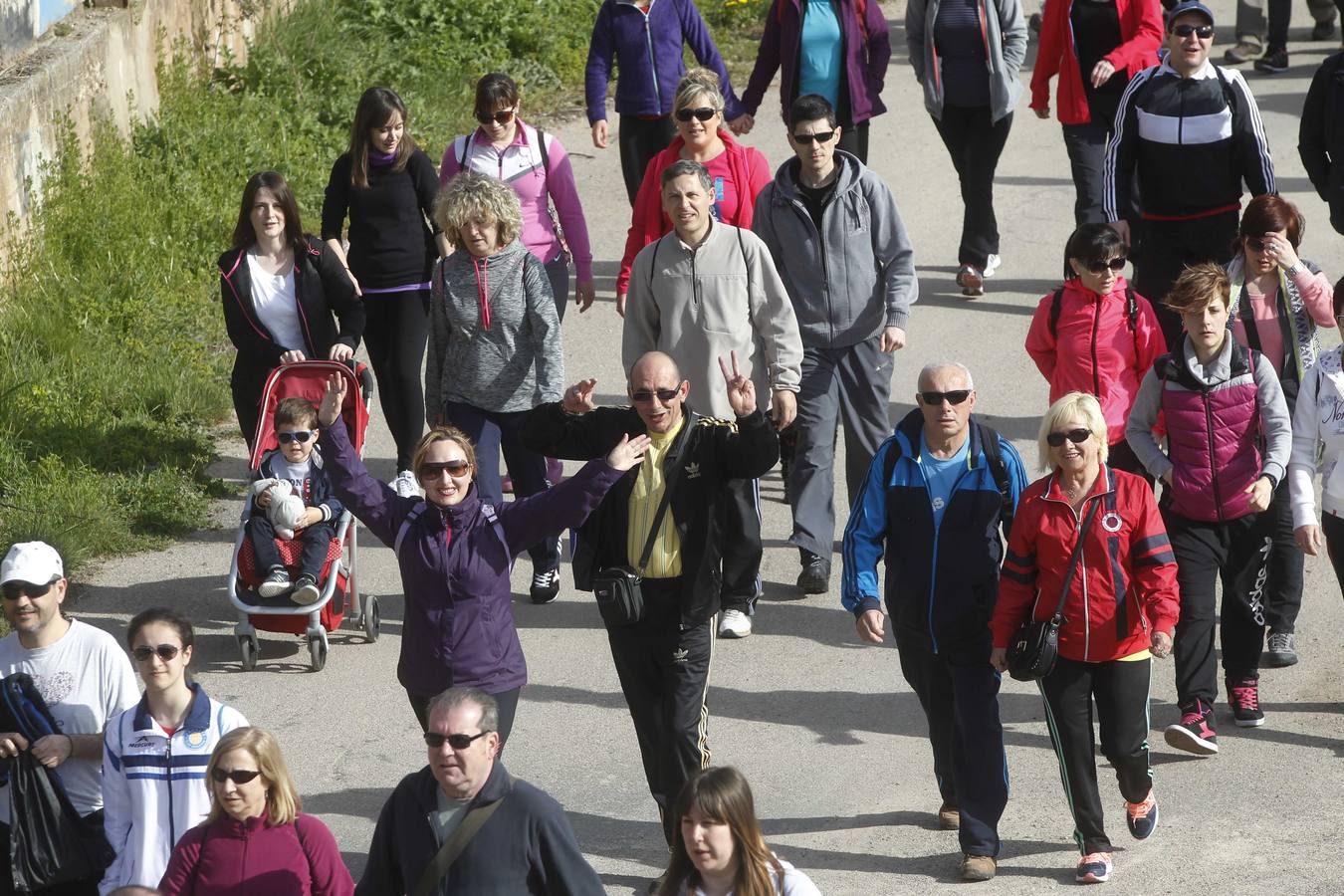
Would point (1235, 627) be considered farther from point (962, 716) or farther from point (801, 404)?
point (801, 404)

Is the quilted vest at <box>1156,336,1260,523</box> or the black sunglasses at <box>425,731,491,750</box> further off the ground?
the black sunglasses at <box>425,731,491,750</box>

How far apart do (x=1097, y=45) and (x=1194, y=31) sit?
2.37 m

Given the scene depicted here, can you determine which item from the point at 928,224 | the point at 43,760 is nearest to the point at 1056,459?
the point at 43,760

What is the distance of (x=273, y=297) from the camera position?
912 centimetres

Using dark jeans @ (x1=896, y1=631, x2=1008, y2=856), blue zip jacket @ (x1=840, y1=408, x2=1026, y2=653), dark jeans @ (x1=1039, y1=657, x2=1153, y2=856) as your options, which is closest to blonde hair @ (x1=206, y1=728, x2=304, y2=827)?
blue zip jacket @ (x1=840, y1=408, x2=1026, y2=653)

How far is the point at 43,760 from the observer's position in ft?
19.1

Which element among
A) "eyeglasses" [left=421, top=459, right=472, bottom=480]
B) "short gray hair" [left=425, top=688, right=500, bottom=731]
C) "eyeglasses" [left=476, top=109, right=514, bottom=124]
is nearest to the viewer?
"short gray hair" [left=425, top=688, right=500, bottom=731]

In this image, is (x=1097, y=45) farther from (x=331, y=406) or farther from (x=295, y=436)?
(x=331, y=406)

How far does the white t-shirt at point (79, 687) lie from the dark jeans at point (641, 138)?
241 inches

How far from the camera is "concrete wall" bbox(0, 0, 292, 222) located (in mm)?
11797

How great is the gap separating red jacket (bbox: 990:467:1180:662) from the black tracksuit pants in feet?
3.47

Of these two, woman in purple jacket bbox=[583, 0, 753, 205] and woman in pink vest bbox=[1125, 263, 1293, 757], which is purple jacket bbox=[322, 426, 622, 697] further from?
woman in purple jacket bbox=[583, 0, 753, 205]

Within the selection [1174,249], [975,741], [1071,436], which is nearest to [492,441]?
[975,741]

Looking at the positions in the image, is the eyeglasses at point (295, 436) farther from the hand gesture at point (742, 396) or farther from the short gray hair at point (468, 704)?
the short gray hair at point (468, 704)
